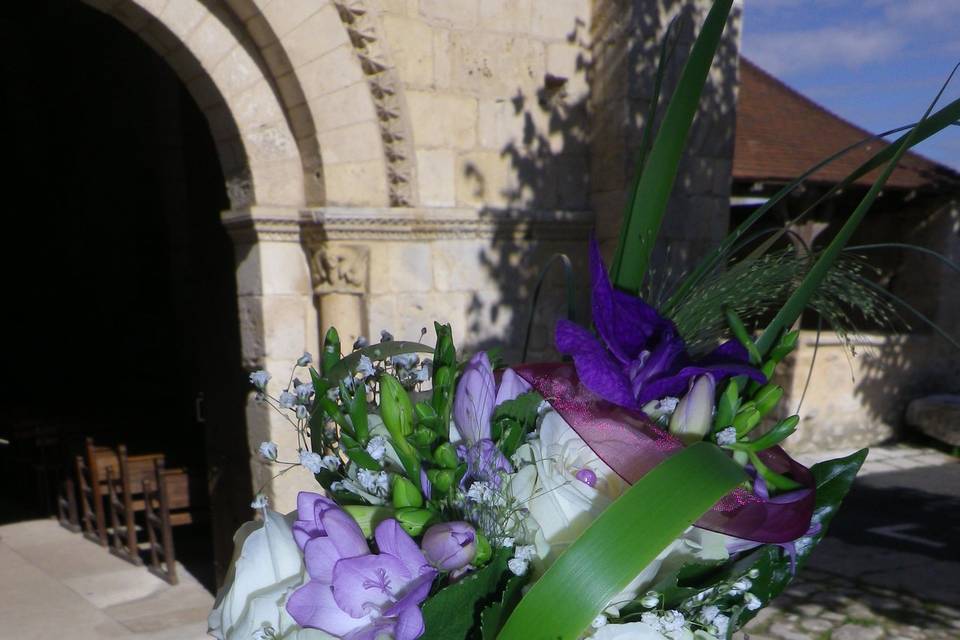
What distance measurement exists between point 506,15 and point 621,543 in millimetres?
3773

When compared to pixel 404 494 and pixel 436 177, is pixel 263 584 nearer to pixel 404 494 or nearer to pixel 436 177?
pixel 404 494

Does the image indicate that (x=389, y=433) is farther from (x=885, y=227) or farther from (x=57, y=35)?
(x=885, y=227)

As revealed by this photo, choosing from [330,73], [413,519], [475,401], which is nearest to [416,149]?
[330,73]

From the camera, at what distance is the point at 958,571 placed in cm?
546

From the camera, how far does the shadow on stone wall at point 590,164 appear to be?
4.22 m

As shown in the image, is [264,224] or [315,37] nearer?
[315,37]

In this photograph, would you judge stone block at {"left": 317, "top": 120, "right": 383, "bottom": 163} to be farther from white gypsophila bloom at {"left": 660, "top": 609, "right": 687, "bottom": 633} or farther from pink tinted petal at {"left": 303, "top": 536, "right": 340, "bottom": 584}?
white gypsophila bloom at {"left": 660, "top": 609, "right": 687, "bottom": 633}

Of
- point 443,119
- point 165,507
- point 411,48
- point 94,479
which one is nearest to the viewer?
point 411,48

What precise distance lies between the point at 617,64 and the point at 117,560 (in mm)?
4657

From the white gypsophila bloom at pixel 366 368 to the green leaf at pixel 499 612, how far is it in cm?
32

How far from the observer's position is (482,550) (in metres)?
0.80

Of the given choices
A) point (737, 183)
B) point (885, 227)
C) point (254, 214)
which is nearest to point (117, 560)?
point (254, 214)

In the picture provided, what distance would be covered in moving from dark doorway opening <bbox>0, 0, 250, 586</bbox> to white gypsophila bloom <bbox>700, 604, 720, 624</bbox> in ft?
13.1

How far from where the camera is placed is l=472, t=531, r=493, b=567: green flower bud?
0.80 m
